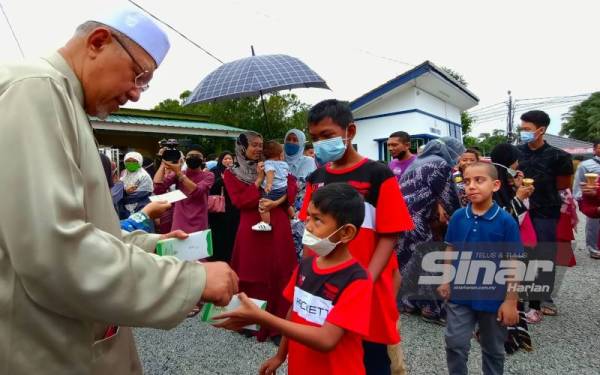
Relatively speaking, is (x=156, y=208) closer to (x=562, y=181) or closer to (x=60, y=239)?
(x=60, y=239)

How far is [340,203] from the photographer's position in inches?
68.5

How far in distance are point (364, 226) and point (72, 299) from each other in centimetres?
154

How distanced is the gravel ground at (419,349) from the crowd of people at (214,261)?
0.25 metres

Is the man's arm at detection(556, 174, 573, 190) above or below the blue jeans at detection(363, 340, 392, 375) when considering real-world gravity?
above

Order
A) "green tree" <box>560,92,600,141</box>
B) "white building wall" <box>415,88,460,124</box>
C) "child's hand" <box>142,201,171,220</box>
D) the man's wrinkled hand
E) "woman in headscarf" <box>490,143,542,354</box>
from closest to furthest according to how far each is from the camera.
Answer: the man's wrinkled hand, "child's hand" <box>142,201,171,220</box>, "woman in headscarf" <box>490,143,542,354</box>, "white building wall" <box>415,88,460,124</box>, "green tree" <box>560,92,600,141</box>

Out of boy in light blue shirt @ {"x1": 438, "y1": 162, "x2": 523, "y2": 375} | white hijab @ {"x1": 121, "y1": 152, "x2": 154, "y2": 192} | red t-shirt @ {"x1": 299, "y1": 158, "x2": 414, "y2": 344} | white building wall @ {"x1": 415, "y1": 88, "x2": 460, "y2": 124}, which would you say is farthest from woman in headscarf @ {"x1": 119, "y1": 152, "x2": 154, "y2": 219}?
white building wall @ {"x1": 415, "y1": 88, "x2": 460, "y2": 124}

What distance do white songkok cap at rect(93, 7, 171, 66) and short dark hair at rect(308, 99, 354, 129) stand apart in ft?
3.59

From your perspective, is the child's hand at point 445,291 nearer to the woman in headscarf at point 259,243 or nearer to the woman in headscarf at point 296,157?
the woman in headscarf at point 259,243

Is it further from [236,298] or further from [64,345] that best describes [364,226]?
[64,345]

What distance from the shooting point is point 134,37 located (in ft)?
4.25

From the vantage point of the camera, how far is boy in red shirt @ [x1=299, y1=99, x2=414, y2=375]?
211 centimetres

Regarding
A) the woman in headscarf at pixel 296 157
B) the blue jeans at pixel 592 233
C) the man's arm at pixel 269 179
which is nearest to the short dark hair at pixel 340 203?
the man's arm at pixel 269 179

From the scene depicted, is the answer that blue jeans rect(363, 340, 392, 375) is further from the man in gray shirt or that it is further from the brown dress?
the man in gray shirt

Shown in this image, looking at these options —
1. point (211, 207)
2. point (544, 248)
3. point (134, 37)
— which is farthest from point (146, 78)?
point (544, 248)
